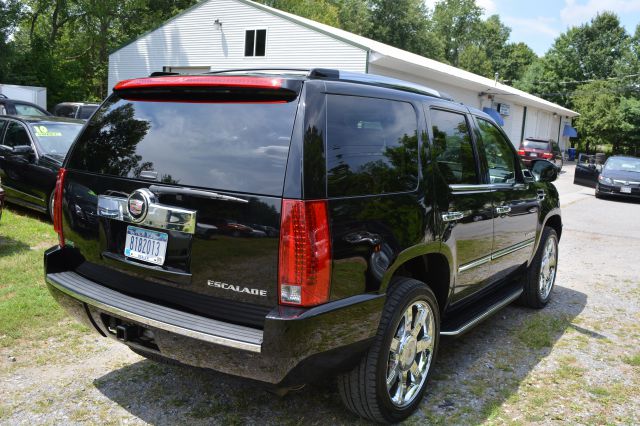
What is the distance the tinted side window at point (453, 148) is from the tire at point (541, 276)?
170 centimetres

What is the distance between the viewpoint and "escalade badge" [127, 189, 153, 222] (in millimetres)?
2863

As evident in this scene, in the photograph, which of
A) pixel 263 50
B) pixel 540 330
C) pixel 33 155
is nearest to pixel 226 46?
pixel 263 50

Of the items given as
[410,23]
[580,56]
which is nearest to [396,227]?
[410,23]

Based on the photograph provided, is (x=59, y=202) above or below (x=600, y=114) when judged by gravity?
below

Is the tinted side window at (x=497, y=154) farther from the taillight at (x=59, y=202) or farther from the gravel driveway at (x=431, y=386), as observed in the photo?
the taillight at (x=59, y=202)

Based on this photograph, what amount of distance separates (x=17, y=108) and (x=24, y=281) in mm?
11388

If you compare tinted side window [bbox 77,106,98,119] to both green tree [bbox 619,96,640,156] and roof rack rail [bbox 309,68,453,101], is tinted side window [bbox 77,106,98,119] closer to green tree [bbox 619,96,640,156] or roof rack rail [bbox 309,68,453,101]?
roof rack rail [bbox 309,68,453,101]

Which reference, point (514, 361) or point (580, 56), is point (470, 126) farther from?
point (580, 56)

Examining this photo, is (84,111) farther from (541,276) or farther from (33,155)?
(541,276)

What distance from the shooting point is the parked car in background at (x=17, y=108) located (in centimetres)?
1439

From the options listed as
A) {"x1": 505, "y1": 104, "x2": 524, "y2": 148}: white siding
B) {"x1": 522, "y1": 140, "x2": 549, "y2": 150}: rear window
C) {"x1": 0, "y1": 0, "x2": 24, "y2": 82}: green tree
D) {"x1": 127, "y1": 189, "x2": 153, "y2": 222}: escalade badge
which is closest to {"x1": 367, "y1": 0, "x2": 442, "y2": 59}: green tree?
{"x1": 505, "y1": 104, "x2": 524, "y2": 148}: white siding

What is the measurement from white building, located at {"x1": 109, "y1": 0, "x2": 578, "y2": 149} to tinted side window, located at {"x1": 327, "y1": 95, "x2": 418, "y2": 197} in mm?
17529

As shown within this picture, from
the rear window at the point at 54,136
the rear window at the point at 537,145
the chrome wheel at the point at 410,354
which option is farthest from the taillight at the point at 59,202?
the rear window at the point at 537,145

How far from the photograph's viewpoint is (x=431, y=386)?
3814 mm
